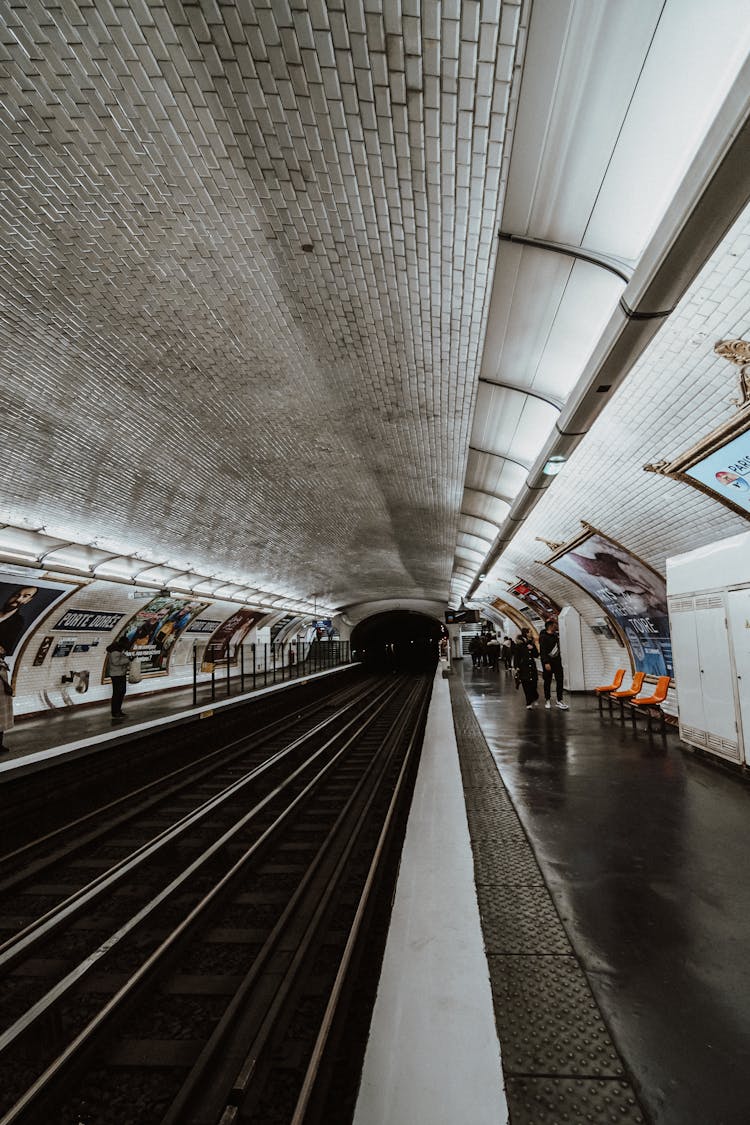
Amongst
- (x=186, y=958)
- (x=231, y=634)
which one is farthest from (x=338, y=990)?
(x=231, y=634)

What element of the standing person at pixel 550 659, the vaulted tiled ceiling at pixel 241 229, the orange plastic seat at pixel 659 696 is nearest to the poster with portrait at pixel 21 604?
the vaulted tiled ceiling at pixel 241 229

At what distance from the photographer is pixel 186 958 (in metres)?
3.77

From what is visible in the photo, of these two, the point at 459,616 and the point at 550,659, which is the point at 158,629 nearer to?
the point at 550,659

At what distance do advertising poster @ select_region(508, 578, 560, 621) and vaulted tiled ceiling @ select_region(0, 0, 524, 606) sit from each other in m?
8.99

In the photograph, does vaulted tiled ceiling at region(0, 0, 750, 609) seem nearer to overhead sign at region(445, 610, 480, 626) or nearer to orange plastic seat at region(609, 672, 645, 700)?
orange plastic seat at region(609, 672, 645, 700)

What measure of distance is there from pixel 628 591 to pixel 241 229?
28.9ft

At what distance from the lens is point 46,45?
86.0 inches

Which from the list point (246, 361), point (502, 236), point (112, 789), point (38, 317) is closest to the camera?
point (502, 236)

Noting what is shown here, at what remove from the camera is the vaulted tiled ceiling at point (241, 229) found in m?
2.19

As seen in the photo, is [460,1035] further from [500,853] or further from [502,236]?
[502,236]

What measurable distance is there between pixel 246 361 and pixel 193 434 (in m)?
1.73

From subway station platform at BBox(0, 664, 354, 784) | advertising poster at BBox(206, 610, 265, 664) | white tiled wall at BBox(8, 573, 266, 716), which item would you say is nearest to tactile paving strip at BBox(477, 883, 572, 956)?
subway station platform at BBox(0, 664, 354, 784)

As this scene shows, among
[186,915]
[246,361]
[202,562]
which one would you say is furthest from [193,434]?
[202,562]

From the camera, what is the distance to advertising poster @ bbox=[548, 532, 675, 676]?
8.68 metres
